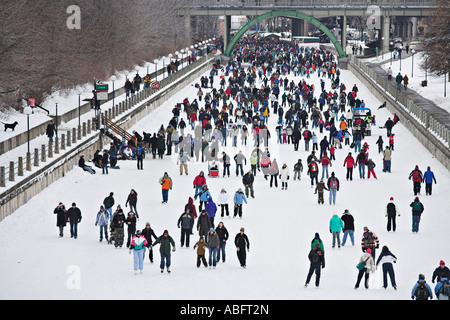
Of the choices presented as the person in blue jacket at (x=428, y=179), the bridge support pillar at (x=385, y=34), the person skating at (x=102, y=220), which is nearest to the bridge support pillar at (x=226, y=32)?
the bridge support pillar at (x=385, y=34)

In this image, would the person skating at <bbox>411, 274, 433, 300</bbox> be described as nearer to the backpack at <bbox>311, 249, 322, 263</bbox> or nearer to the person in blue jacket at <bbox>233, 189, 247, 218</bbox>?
the backpack at <bbox>311, 249, 322, 263</bbox>

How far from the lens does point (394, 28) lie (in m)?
134

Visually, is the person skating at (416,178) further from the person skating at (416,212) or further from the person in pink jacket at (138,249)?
the person in pink jacket at (138,249)

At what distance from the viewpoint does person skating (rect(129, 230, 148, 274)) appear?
19.2 m

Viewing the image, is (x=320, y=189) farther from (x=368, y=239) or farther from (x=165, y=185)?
(x=368, y=239)

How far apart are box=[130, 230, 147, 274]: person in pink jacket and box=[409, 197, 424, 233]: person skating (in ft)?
22.1

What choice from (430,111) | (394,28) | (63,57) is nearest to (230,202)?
(430,111)

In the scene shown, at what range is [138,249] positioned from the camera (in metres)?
19.2

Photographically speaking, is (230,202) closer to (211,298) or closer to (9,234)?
(9,234)

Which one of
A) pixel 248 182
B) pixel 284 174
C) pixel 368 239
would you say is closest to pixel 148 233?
pixel 368 239

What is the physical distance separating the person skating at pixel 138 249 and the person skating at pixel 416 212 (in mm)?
6741

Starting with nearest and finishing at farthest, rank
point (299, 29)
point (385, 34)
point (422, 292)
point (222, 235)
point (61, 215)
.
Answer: point (422, 292) < point (222, 235) < point (61, 215) < point (385, 34) < point (299, 29)

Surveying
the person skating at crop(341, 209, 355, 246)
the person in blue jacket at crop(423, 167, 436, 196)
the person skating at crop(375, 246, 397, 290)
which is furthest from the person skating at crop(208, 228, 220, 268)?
the person in blue jacket at crop(423, 167, 436, 196)

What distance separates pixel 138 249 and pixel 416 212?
23.1ft
